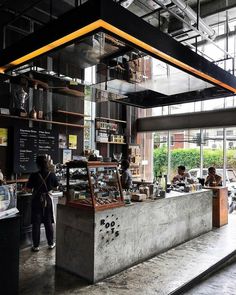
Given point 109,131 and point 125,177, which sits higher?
point 109,131

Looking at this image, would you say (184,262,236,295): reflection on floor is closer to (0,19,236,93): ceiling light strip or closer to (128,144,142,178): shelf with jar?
(0,19,236,93): ceiling light strip

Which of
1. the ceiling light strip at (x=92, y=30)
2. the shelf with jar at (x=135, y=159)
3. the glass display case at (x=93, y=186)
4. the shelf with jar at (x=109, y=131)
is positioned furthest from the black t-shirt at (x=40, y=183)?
the shelf with jar at (x=135, y=159)

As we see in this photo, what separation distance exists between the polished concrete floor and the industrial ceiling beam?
8.78 ft

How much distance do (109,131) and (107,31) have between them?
5.63 metres

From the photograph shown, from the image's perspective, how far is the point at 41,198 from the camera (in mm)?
4504

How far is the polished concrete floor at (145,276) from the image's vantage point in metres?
3.22

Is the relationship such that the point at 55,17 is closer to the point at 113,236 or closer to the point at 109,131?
the point at 109,131

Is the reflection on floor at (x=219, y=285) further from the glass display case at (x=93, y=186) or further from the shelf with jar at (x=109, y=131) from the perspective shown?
the shelf with jar at (x=109, y=131)

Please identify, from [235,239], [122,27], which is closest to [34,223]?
[122,27]

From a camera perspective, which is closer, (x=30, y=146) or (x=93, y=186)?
(x=93, y=186)

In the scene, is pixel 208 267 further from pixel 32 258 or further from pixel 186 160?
pixel 186 160

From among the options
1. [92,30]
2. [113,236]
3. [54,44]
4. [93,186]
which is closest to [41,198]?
[93,186]

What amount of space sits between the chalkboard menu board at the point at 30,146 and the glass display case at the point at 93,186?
2.27 meters

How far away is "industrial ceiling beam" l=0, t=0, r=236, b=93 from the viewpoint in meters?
2.54
